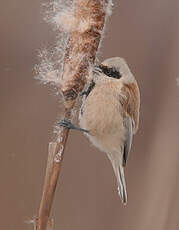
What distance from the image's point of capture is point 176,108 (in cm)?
107

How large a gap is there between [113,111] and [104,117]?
29 millimetres

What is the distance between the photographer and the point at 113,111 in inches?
37.9

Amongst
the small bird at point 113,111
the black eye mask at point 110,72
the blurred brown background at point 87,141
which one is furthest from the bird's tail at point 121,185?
the black eye mask at point 110,72

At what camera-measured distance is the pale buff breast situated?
0.92 meters

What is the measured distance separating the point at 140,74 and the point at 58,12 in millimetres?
398

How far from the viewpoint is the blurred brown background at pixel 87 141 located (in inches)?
39.4

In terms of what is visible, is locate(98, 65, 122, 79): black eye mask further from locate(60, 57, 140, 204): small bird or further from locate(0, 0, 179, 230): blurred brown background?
locate(0, 0, 179, 230): blurred brown background

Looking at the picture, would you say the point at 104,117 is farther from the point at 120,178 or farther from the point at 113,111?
the point at 120,178

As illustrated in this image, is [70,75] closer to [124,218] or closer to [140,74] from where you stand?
[140,74]

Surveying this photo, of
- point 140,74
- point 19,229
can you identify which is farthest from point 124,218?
point 140,74

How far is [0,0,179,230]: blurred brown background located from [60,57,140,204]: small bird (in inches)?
3.6

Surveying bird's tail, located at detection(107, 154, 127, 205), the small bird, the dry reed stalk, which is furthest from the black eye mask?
bird's tail, located at detection(107, 154, 127, 205)

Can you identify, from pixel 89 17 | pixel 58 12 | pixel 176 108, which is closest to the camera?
pixel 89 17

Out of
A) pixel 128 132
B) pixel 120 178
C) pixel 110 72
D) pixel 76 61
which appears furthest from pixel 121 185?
pixel 76 61
